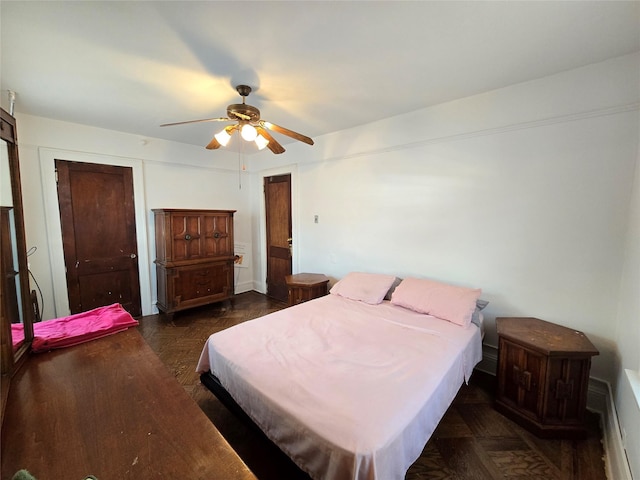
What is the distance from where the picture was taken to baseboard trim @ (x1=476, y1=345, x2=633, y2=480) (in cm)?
140

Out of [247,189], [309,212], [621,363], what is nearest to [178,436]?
[621,363]

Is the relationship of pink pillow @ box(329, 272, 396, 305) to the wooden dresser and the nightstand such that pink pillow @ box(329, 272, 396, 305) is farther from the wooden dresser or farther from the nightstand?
the wooden dresser

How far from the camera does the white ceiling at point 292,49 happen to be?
4.58 feet

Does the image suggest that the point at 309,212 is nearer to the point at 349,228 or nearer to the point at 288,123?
the point at 349,228

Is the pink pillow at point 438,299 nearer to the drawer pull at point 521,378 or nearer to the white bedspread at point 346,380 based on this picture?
the white bedspread at point 346,380

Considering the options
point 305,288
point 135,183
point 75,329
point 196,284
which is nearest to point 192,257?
point 196,284

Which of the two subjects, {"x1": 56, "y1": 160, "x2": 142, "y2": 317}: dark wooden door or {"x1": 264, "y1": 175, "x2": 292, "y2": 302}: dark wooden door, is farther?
{"x1": 264, "y1": 175, "x2": 292, "y2": 302}: dark wooden door

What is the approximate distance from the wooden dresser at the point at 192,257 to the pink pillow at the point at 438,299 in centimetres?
272

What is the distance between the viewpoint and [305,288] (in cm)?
325

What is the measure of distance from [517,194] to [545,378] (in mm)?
1426

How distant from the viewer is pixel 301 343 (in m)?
1.85

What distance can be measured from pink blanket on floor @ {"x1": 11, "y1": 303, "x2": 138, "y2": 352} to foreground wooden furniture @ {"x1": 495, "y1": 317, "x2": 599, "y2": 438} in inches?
105

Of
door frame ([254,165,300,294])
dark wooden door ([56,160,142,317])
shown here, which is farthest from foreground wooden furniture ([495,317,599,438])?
dark wooden door ([56,160,142,317])

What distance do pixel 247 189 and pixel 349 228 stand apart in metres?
2.39
